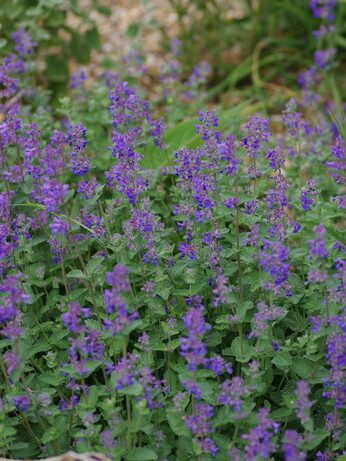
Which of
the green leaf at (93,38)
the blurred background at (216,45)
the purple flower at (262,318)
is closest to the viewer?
the purple flower at (262,318)

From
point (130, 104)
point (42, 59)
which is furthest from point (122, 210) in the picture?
point (42, 59)

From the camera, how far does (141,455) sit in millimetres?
2367

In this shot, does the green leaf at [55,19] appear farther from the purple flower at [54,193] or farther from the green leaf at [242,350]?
the green leaf at [242,350]

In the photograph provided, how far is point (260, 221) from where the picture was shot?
2.98 meters

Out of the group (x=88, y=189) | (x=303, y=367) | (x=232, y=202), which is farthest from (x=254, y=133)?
(x=303, y=367)

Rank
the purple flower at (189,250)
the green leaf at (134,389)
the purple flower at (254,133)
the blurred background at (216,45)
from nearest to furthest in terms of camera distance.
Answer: the green leaf at (134,389), the purple flower at (254,133), the purple flower at (189,250), the blurred background at (216,45)

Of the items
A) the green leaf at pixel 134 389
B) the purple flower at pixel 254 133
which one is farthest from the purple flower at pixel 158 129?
the green leaf at pixel 134 389

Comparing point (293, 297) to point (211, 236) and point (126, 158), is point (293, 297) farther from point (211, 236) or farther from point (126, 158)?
point (126, 158)

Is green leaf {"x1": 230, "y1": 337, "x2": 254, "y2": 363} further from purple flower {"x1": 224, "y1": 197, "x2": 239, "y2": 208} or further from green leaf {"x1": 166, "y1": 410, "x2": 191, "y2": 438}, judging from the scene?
purple flower {"x1": 224, "y1": 197, "x2": 239, "y2": 208}

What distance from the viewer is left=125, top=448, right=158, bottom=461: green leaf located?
2348 mm

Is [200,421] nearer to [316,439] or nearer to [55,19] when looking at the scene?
[316,439]

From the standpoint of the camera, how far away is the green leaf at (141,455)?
2348mm

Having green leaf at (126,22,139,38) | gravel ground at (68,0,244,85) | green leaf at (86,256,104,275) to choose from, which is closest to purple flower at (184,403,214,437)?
green leaf at (86,256,104,275)

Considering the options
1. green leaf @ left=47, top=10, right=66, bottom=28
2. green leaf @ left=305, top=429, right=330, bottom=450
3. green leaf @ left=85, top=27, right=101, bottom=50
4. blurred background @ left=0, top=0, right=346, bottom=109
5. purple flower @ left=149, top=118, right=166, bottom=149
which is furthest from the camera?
green leaf @ left=85, top=27, right=101, bottom=50
